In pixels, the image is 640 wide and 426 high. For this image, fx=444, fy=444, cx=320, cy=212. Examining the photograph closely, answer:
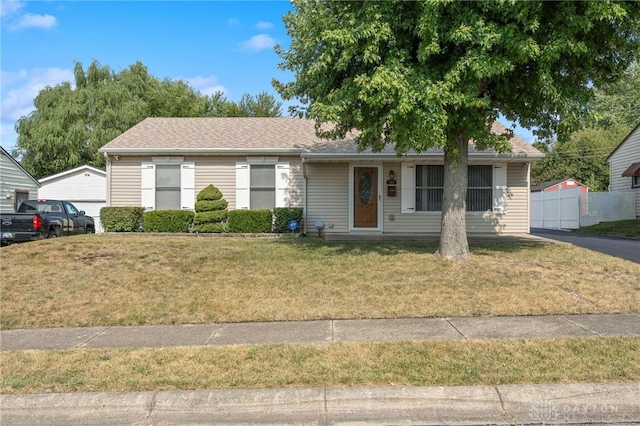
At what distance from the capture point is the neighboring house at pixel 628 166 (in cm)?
2169

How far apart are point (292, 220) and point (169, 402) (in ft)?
32.9

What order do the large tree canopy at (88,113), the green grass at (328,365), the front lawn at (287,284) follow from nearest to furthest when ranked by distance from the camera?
the green grass at (328,365)
the front lawn at (287,284)
the large tree canopy at (88,113)

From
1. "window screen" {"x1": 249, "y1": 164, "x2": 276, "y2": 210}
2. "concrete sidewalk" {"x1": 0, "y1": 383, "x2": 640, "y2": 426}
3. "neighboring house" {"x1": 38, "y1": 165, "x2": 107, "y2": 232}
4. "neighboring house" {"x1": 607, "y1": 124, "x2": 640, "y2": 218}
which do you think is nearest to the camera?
"concrete sidewalk" {"x1": 0, "y1": 383, "x2": 640, "y2": 426}

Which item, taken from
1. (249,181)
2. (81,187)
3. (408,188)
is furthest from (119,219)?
(81,187)

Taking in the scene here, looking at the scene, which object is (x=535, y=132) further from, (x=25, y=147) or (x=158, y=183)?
(x=25, y=147)

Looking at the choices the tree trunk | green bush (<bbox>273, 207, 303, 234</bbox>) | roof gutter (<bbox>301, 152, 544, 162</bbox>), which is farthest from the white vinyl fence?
the tree trunk

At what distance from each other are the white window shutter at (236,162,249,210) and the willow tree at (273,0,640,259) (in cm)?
619

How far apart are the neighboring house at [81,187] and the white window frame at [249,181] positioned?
13058 mm

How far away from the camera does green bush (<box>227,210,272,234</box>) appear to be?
45.2ft

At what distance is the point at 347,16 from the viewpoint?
764 centimetres

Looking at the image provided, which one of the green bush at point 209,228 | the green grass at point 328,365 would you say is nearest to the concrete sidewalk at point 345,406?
the green grass at point 328,365

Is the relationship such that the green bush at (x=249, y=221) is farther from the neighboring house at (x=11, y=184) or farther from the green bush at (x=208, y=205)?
the neighboring house at (x=11, y=184)

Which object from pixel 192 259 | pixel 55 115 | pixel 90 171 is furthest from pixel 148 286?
pixel 55 115

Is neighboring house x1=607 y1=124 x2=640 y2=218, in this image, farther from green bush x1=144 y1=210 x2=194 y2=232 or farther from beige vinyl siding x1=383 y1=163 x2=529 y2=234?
green bush x1=144 y1=210 x2=194 y2=232
